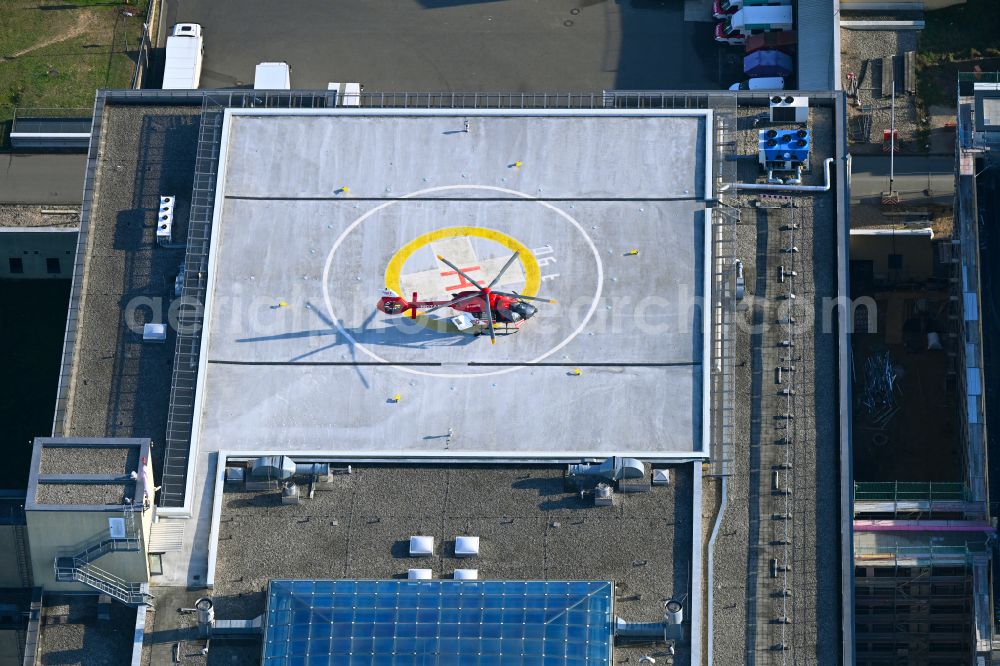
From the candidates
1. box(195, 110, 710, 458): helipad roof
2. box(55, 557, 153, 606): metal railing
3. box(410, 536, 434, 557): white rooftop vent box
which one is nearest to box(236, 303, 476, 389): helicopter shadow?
box(195, 110, 710, 458): helipad roof

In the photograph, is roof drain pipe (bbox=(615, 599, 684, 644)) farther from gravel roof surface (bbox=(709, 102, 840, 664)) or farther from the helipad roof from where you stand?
the helipad roof

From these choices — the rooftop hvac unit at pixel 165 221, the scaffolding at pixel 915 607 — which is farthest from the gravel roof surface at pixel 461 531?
the rooftop hvac unit at pixel 165 221

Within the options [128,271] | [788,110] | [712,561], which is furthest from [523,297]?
[128,271]

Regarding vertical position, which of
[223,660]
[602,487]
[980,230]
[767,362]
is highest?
[980,230]

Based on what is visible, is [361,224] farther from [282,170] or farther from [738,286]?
[738,286]

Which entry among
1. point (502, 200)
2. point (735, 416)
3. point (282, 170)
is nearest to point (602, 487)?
point (735, 416)
